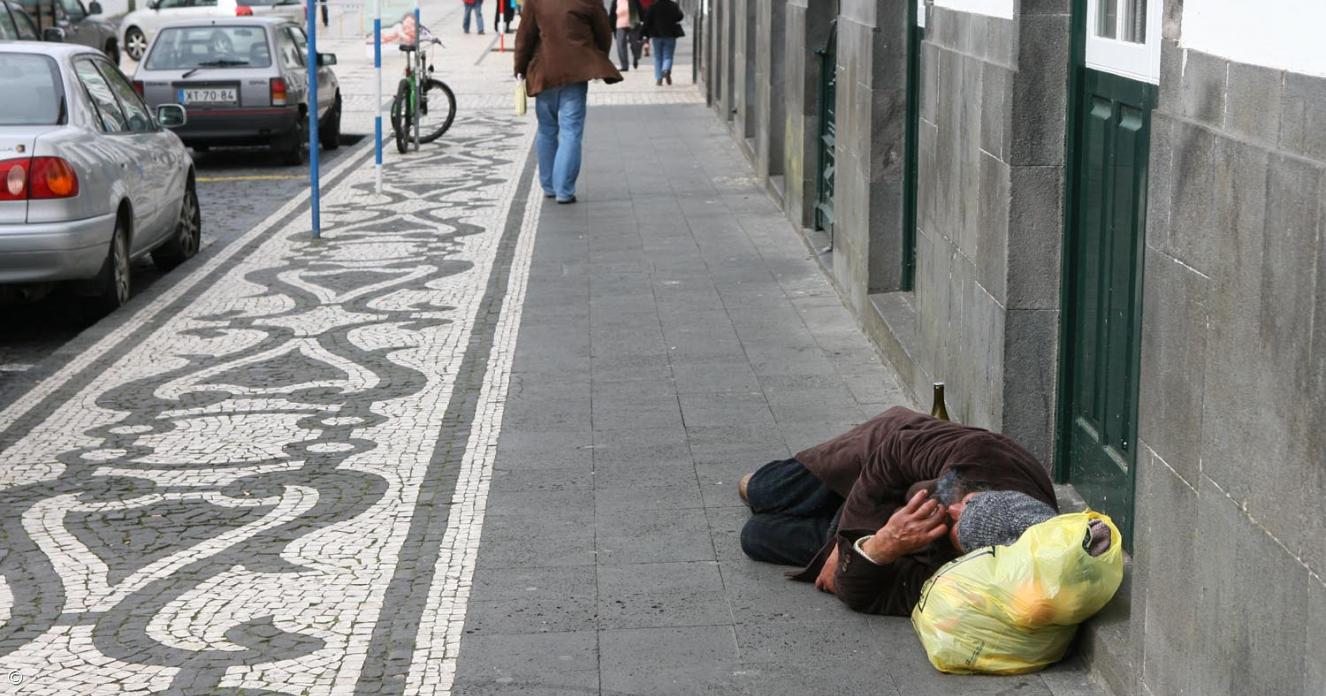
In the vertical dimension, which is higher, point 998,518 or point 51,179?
point 51,179

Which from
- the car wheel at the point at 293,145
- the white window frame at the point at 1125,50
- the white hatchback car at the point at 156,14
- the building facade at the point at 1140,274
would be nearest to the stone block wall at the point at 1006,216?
the building facade at the point at 1140,274

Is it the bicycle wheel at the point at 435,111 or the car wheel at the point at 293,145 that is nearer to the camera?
the car wheel at the point at 293,145

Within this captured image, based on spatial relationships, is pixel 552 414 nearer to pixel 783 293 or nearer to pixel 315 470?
pixel 315 470

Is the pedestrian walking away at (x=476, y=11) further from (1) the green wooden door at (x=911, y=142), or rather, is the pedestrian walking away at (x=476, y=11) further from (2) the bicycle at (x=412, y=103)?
(1) the green wooden door at (x=911, y=142)

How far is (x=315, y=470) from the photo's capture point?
7039 millimetres

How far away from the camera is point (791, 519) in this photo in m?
5.75

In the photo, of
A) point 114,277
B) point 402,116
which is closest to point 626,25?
point 402,116

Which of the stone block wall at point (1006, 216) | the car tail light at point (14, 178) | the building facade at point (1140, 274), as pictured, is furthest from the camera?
the car tail light at point (14, 178)

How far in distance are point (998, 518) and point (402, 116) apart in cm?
1507

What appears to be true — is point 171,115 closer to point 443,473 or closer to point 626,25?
point 443,473

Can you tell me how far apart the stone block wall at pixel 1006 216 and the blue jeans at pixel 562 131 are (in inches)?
310

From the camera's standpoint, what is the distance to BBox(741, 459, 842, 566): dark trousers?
5.62 metres

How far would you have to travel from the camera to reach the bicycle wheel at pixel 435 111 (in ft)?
65.5

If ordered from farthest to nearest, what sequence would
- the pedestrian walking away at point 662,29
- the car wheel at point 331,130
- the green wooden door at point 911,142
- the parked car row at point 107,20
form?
the pedestrian walking away at point 662,29
the parked car row at point 107,20
the car wheel at point 331,130
the green wooden door at point 911,142
